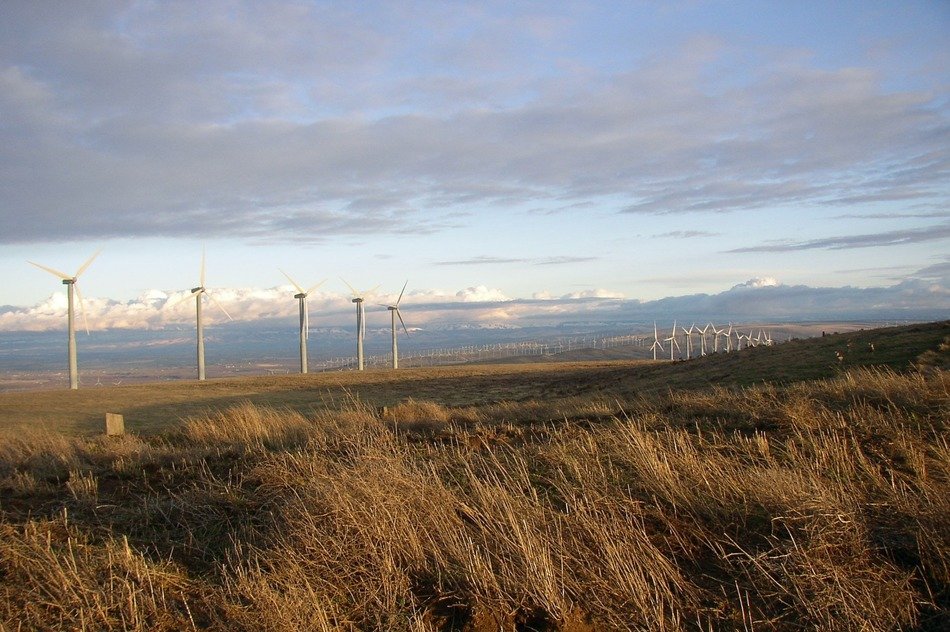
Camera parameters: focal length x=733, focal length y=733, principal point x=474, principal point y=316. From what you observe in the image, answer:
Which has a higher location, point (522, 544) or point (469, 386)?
point (522, 544)

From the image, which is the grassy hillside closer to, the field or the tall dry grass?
the field

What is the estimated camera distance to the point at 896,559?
18.4ft

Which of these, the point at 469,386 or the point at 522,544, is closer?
the point at 522,544

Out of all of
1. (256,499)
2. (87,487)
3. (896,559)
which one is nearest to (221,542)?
(256,499)

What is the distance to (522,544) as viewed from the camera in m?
5.43

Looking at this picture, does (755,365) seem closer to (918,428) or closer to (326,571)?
(918,428)

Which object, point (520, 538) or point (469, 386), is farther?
point (469, 386)

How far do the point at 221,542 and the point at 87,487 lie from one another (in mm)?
3034

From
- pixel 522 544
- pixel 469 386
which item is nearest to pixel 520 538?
pixel 522 544

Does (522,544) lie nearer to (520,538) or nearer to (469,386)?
(520,538)

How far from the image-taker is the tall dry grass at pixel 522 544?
5.17m

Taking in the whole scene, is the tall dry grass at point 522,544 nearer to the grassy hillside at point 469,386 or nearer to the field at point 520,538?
the field at point 520,538

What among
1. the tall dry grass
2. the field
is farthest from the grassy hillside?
the tall dry grass

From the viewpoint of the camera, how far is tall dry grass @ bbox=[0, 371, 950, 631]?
17.0ft
